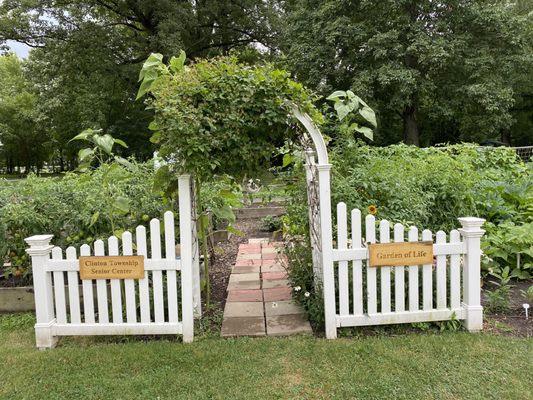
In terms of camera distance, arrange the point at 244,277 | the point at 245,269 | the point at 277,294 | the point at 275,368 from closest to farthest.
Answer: the point at 275,368 → the point at 277,294 → the point at 244,277 → the point at 245,269

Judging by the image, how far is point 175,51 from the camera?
15172 millimetres

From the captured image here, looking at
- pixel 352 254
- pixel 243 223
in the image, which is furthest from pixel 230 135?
pixel 243 223

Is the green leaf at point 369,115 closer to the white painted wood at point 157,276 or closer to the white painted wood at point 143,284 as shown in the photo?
the white painted wood at point 157,276

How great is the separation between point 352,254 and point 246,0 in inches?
665

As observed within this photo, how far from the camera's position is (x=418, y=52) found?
14422mm

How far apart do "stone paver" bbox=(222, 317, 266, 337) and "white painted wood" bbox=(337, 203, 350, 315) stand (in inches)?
26.1

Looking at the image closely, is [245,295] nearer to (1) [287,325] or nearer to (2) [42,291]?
(1) [287,325]

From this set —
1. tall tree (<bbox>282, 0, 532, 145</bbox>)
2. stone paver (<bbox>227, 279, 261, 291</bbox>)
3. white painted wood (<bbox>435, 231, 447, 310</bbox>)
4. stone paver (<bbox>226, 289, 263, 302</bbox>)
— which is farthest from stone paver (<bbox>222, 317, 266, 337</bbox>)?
tall tree (<bbox>282, 0, 532, 145</bbox>)

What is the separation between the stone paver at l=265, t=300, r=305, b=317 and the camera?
350 cm

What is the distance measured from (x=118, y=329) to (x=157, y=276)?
0.50 meters

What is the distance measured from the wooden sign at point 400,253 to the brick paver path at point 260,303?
31.4 inches

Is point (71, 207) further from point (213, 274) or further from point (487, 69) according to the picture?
point (487, 69)

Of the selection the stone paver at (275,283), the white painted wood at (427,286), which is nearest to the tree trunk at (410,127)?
the stone paver at (275,283)

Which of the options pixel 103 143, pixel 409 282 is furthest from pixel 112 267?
pixel 409 282
